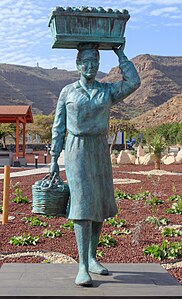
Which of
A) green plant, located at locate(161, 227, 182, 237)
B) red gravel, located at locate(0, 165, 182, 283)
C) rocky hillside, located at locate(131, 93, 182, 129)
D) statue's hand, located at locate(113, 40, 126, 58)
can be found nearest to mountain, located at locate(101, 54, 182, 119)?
rocky hillside, located at locate(131, 93, 182, 129)

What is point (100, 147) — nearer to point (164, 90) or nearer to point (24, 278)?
point (24, 278)

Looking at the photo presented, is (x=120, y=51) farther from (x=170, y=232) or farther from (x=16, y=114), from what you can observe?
(x=16, y=114)

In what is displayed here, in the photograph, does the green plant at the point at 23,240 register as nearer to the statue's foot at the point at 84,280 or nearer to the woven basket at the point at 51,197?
the woven basket at the point at 51,197

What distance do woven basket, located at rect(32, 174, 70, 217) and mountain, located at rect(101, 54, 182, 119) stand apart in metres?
92.5

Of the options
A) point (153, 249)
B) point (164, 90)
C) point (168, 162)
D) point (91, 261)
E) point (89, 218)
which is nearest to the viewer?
point (89, 218)

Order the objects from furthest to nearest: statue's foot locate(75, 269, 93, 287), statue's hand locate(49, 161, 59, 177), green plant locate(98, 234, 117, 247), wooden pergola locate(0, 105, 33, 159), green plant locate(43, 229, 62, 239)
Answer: wooden pergola locate(0, 105, 33, 159)
green plant locate(43, 229, 62, 239)
green plant locate(98, 234, 117, 247)
statue's hand locate(49, 161, 59, 177)
statue's foot locate(75, 269, 93, 287)

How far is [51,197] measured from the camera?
4.51 metres

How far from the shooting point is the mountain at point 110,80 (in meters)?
116

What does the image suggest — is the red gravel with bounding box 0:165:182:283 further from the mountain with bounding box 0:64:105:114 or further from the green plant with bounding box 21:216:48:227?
the mountain with bounding box 0:64:105:114

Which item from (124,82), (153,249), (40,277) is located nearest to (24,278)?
(40,277)

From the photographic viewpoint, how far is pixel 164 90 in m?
130

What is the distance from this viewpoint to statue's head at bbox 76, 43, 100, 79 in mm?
4570

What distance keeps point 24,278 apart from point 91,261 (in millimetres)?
594

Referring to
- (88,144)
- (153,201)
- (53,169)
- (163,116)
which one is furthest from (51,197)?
(163,116)
